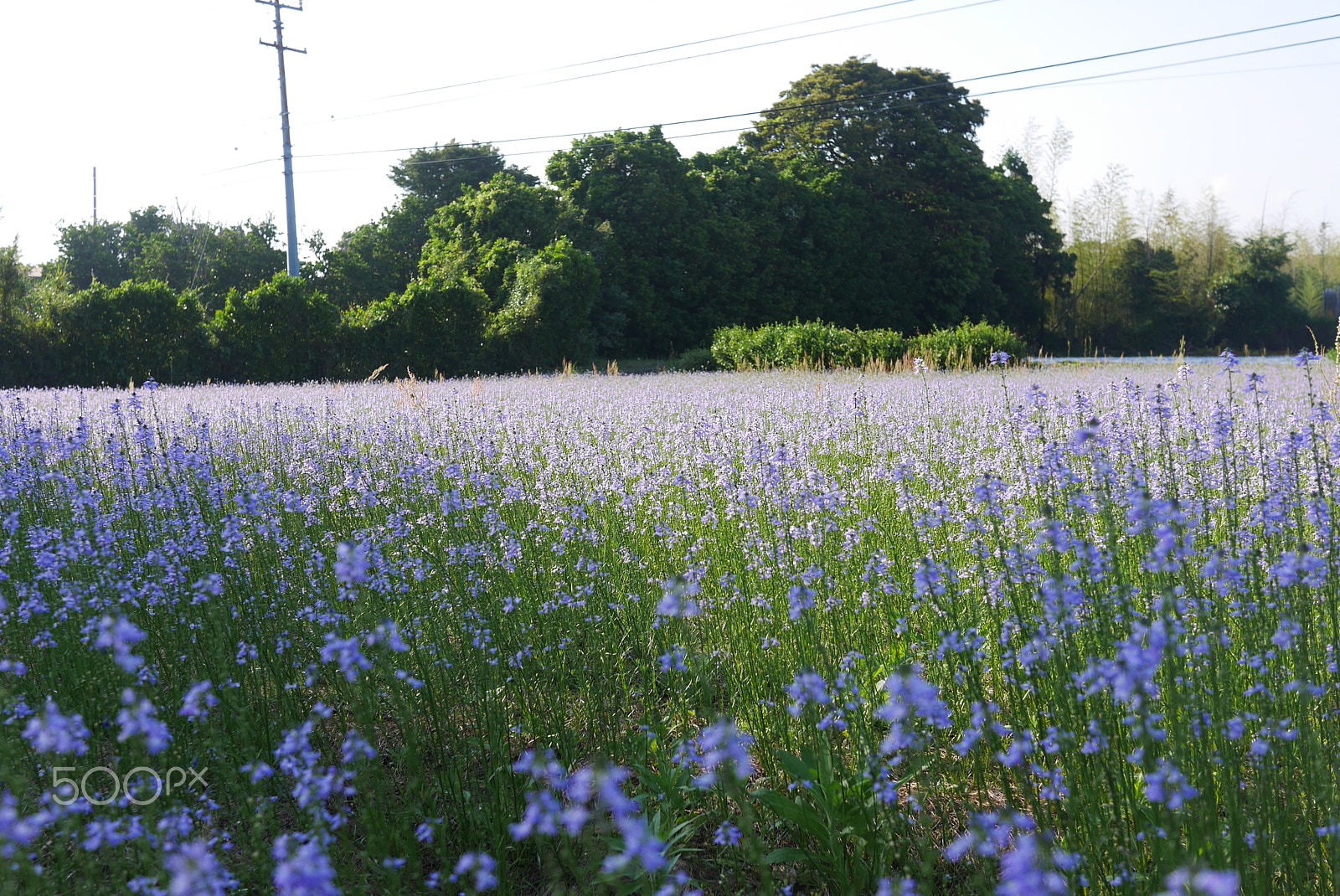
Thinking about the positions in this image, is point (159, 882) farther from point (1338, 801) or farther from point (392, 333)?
point (392, 333)

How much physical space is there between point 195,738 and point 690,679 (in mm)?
1722

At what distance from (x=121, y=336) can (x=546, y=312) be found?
9.71 metres

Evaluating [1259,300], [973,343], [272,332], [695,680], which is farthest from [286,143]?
[1259,300]

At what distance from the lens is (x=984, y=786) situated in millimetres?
2475

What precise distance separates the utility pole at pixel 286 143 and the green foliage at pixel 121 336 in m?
3.12

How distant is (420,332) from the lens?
20.4 meters

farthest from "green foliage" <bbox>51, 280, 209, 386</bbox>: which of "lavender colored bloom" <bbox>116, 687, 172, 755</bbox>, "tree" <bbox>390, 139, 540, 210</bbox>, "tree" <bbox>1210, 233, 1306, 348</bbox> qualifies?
"tree" <bbox>1210, 233, 1306, 348</bbox>

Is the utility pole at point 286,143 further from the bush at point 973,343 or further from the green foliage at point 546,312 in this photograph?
the bush at point 973,343

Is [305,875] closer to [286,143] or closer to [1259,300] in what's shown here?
[286,143]

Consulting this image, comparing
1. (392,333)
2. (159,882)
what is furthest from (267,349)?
(159,882)

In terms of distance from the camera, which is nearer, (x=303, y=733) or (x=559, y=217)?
(x=303, y=733)

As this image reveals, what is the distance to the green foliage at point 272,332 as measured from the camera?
1898cm

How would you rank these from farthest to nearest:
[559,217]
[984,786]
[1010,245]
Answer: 1. [1010,245]
2. [559,217]
3. [984,786]

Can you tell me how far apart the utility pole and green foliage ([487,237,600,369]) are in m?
5.47
